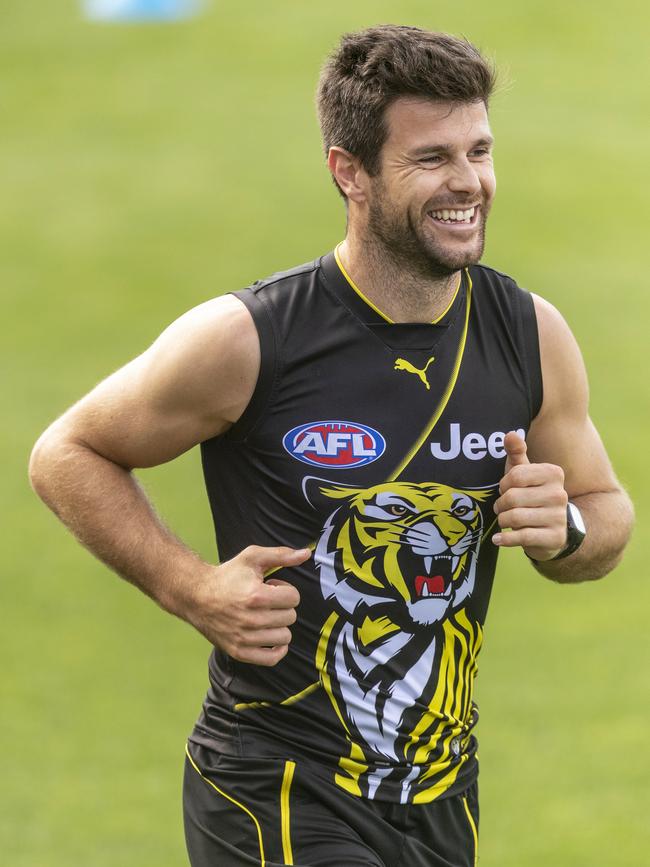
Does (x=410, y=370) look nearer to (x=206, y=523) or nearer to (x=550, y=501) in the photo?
(x=550, y=501)

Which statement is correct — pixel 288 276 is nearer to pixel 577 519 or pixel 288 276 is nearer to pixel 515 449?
pixel 515 449

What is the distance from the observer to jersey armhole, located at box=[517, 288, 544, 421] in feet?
13.3

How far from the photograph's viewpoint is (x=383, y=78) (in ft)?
13.0

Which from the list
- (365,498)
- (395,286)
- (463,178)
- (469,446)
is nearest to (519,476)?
(469,446)

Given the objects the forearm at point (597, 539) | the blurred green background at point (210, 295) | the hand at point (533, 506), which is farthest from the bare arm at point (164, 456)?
the blurred green background at point (210, 295)

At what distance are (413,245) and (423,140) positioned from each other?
0.82 feet

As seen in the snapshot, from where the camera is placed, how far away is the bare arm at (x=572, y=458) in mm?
4082

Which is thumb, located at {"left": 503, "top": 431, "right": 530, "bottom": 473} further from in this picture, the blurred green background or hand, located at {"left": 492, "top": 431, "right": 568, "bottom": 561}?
the blurred green background

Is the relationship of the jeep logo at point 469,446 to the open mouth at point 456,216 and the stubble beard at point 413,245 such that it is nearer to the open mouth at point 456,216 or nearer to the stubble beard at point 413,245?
the stubble beard at point 413,245

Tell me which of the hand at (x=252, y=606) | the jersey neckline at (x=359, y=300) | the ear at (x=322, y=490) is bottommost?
the hand at (x=252, y=606)

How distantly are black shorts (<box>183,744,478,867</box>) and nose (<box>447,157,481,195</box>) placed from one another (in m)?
1.44

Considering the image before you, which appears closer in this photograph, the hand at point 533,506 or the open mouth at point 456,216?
the hand at point 533,506

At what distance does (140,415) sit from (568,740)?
5.37 m

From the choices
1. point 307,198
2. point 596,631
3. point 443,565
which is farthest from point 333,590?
point 307,198
